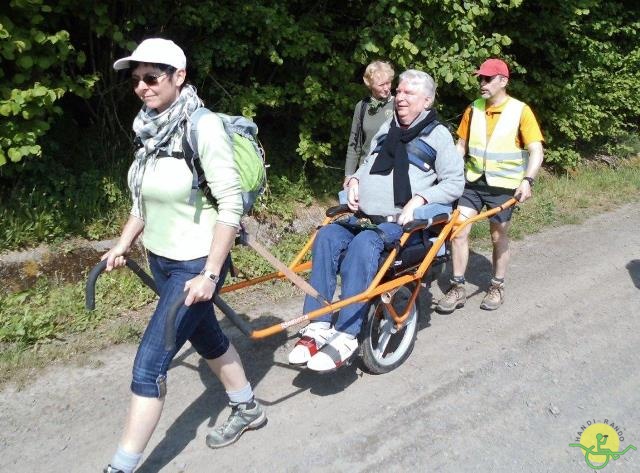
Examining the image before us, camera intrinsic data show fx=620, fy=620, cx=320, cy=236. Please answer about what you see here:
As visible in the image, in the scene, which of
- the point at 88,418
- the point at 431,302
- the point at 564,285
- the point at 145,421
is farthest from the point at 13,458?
the point at 564,285

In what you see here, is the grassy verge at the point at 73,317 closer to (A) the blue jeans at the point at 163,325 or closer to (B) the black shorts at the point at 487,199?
(A) the blue jeans at the point at 163,325

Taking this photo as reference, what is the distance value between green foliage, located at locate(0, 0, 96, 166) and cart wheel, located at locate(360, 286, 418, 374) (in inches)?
110

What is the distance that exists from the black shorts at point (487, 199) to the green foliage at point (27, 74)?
3285mm

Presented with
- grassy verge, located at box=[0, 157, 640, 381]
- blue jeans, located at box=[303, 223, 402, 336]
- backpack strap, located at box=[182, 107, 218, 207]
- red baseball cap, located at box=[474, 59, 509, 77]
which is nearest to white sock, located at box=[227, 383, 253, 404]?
blue jeans, located at box=[303, 223, 402, 336]

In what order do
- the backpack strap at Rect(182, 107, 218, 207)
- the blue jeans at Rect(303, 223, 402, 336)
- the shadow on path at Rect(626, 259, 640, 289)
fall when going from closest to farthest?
1. the backpack strap at Rect(182, 107, 218, 207)
2. the blue jeans at Rect(303, 223, 402, 336)
3. the shadow on path at Rect(626, 259, 640, 289)

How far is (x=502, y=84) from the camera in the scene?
191 inches

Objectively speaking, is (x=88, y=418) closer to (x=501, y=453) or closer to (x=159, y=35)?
(x=501, y=453)

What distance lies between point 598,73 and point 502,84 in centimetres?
586

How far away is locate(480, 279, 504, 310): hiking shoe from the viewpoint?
17.0 feet

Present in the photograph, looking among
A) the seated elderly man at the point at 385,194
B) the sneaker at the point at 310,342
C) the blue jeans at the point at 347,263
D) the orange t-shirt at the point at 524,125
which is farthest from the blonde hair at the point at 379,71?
the sneaker at the point at 310,342

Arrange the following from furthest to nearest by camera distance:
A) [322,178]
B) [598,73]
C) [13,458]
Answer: [598,73]
[322,178]
[13,458]

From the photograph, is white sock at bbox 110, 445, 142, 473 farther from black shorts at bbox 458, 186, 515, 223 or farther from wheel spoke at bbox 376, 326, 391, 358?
black shorts at bbox 458, 186, 515, 223

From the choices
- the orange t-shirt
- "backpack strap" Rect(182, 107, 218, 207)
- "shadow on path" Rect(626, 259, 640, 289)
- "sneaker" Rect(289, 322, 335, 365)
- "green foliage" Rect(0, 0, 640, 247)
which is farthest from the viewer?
"shadow on path" Rect(626, 259, 640, 289)

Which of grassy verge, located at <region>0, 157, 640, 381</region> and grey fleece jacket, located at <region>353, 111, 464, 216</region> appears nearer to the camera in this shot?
grey fleece jacket, located at <region>353, 111, 464, 216</region>
